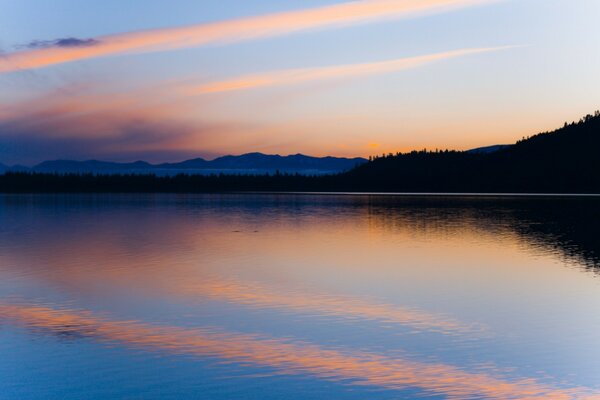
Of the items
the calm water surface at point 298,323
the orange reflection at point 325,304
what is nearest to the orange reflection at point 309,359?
the calm water surface at point 298,323

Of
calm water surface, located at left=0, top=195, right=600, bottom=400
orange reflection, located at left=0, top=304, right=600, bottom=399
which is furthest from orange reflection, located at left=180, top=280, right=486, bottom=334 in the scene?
orange reflection, located at left=0, top=304, right=600, bottom=399

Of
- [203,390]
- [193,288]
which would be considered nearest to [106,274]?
[193,288]

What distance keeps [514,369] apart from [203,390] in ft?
23.7

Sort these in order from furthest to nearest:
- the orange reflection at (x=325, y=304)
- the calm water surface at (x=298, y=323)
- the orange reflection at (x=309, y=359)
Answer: the orange reflection at (x=325, y=304) < the calm water surface at (x=298, y=323) < the orange reflection at (x=309, y=359)

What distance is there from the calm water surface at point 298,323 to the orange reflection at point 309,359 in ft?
0.19

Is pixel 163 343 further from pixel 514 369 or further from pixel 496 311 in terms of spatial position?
pixel 496 311

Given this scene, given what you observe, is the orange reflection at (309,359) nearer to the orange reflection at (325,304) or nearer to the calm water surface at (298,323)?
the calm water surface at (298,323)

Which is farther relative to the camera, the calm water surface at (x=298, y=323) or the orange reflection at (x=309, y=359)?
the calm water surface at (x=298, y=323)

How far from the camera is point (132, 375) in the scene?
55.1ft

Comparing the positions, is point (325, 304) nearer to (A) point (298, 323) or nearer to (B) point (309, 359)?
(A) point (298, 323)

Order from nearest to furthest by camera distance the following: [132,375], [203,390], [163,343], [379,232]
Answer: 1. [203,390]
2. [132,375]
3. [163,343]
4. [379,232]

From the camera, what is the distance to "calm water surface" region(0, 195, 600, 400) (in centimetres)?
1628

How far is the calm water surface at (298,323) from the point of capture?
53.4ft

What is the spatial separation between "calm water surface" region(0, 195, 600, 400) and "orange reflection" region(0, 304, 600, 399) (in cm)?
6
